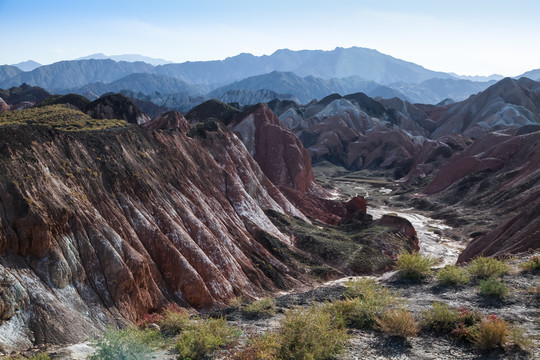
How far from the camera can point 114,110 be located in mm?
58906

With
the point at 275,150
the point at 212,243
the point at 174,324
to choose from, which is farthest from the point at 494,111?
the point at 174,324

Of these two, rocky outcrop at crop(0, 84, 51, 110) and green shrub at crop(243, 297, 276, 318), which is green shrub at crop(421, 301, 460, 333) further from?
rocky outcrop at crop(0, 84, 51, 110)

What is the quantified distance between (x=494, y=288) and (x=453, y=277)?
5.87ft

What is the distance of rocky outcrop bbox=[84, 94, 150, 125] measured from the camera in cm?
5744

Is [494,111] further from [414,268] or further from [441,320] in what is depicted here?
[441,320]

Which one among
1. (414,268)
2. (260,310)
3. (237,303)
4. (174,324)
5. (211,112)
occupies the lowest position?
(237,303)

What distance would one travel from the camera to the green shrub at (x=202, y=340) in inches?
356

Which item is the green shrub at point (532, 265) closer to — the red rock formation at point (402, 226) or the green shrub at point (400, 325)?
the green shrub at point (400, 325)

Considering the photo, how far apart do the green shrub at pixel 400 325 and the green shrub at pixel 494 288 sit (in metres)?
3.38

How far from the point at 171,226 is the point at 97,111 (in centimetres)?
4279

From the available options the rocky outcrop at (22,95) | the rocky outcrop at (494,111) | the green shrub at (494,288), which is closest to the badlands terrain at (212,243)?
the green shrub at (494,288)

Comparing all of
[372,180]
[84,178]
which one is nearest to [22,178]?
[84,178]

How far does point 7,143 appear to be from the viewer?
16.5 metres

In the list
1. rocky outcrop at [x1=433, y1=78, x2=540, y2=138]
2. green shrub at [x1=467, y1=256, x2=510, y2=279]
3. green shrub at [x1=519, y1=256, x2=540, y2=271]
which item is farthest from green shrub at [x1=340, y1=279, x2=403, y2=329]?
rocky outcrop at [x1=433, y1=78, x2=540, y2=138]
